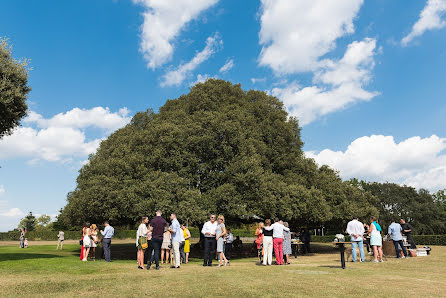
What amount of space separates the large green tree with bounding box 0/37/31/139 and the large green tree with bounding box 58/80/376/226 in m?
8.32

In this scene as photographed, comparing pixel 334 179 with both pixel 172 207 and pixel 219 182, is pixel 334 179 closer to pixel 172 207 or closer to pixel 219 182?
pixel 219 182

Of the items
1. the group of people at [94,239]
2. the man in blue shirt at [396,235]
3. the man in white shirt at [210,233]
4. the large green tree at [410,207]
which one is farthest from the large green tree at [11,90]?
the large green tree at [410,207]

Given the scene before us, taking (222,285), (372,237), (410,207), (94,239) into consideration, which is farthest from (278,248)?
(410,207)

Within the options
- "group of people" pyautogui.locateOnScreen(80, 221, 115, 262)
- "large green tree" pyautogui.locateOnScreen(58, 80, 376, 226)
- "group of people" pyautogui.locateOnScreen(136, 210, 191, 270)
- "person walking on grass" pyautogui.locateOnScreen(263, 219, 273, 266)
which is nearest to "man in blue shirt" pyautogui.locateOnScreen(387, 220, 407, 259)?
"large green tree" pyautogui.locateOnScreen(58, 80, 376, 226)

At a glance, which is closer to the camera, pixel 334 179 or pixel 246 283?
pixel 246 283

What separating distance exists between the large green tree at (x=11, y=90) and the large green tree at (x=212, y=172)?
832 centimetres

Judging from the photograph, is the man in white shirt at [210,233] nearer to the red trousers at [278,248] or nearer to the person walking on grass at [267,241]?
the person walking on grass at [267,241]

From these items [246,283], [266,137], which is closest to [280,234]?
[246,283]

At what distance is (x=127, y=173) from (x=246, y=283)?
17.4 meters

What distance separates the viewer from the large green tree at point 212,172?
2277cm

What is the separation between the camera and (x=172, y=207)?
2173 centimetres

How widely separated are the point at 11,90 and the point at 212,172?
14.6 meters

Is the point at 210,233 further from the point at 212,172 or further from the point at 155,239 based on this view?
the point at 212,172

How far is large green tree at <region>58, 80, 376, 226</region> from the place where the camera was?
22.8 meters
